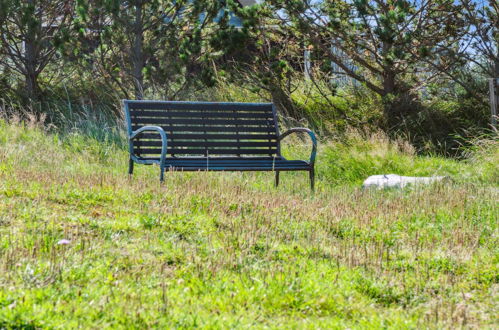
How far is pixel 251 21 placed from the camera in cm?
1166

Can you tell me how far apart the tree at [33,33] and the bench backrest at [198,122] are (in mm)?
5283

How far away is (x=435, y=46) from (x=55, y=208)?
9061 mm

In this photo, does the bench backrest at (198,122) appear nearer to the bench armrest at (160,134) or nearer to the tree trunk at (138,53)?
the bench armrest at (160,134)

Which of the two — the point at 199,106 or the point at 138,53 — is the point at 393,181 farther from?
the point at 138,53

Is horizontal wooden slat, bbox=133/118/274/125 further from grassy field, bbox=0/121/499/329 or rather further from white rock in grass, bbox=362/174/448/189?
white rock in grass, bbox=362/174/448/189

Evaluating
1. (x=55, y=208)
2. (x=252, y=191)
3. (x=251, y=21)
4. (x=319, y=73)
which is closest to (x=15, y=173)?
(x=55, y=208)

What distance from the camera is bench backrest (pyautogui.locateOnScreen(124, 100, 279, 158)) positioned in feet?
22.5

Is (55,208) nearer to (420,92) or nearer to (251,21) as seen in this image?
(251,21)

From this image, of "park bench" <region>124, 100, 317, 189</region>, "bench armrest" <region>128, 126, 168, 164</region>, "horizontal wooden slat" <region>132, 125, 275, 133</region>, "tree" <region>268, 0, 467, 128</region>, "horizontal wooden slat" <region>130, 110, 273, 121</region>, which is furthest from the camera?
"tree" <region>268, 0, 467, 128</region>

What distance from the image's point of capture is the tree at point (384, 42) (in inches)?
447

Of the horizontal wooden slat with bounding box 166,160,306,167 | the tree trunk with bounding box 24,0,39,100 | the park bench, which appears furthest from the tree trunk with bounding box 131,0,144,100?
the horizontal wooden slat with bounding box 166,160,306,167

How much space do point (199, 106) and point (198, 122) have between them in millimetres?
166

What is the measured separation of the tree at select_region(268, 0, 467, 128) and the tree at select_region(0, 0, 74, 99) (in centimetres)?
398

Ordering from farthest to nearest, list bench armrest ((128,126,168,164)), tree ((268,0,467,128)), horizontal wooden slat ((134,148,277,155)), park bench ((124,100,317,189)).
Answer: tree ((268,0,467,128)) → horizontal wooden slat ((134,148,277,155)) → park bench ((124,100,317,189)) → bench armrest ((128,126,168,164))
